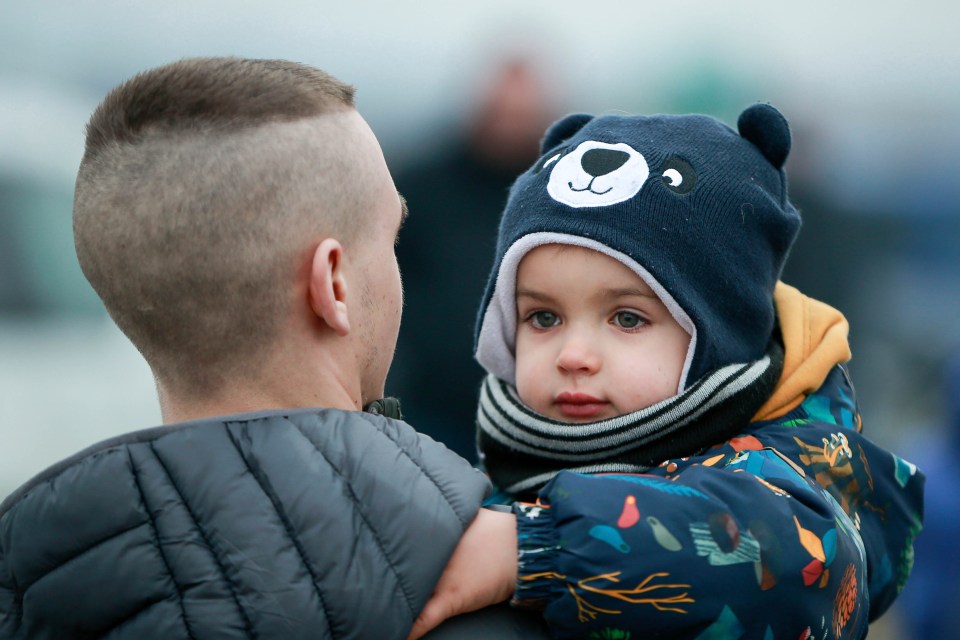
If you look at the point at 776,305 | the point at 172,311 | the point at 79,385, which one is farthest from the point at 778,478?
the point at 79,385

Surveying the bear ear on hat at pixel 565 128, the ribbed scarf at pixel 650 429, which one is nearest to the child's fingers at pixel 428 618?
the ribbed scarf at pixel 650 429

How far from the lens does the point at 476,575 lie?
1898mm

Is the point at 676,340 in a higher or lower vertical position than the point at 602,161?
lower

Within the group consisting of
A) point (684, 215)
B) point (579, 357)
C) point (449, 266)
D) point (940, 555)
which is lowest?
point (940, 555)

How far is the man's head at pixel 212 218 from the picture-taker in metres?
2.01

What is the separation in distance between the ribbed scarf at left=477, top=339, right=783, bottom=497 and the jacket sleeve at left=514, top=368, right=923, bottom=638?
33 centimetres

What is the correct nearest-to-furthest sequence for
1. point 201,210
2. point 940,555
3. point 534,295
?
point 201,210 → point 534,295 → point 940,555

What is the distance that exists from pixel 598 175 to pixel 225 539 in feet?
4.08

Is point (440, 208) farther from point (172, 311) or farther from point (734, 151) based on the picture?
point (172, 311)

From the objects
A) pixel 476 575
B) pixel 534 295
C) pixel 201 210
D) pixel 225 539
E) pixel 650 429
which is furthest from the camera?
pixel 534 295

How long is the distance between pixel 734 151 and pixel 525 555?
48.1 inches

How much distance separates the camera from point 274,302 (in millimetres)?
2035

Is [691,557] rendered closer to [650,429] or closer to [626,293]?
[650,429]

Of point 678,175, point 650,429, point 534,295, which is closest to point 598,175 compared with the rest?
point 678,175
